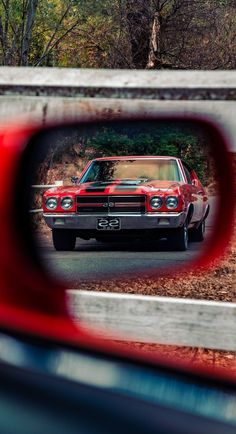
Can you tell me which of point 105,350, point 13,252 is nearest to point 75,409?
point 105,350

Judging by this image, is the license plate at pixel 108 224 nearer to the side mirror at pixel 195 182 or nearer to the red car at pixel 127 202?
the red car at pixel 127 202

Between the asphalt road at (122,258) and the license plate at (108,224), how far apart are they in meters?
0.05

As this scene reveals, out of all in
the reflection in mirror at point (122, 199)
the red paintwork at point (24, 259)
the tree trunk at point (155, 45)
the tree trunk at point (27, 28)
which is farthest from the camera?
the tree trunk at point (155, 45)

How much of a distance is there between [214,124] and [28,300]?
0.70 m

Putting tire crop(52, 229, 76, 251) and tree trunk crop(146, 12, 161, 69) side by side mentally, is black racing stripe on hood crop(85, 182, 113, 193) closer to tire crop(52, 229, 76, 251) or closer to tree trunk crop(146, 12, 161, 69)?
tire crop(52, 229, 76, 251)

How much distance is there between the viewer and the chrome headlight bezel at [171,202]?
8.95ft

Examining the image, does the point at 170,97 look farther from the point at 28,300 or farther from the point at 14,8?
the point at 14,8

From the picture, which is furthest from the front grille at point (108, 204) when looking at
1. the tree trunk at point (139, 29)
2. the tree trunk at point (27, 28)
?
the tree trunk at point (139, 29)

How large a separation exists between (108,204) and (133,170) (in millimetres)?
144

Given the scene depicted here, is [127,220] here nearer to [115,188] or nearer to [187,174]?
[115,188]

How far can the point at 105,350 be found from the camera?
3.15ft

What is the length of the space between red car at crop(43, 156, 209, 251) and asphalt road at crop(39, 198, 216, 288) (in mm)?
26

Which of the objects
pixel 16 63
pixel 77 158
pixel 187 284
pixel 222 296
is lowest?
pixel 16 63

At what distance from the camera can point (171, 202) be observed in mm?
2742
